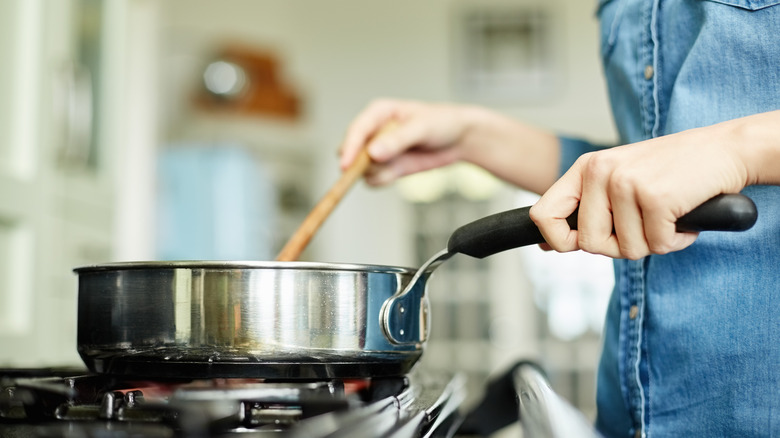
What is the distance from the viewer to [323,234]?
4062 millimetres

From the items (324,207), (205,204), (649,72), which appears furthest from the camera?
(205,204)

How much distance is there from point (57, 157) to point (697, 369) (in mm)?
1231

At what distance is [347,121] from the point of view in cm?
420

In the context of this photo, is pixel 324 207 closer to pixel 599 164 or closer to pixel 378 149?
pixel 378 149

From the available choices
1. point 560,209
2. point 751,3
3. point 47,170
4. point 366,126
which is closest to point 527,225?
point 560,209

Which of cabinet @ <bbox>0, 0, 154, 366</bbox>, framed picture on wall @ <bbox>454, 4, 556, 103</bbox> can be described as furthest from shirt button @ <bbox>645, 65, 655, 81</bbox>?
framed picture on wall @ <bbox>454, 4, 556, 103</bbox>

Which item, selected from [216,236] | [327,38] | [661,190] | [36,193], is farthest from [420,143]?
[327,38]

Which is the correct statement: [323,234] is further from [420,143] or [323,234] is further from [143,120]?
[420,143]

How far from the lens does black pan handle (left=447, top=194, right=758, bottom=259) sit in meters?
0.42

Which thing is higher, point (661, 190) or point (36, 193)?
point (36, 193)

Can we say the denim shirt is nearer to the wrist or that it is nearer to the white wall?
the wrist

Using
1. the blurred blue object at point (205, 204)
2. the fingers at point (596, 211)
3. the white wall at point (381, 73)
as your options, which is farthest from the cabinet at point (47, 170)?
the white wall at point (381, 73)

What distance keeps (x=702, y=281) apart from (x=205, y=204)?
2578 mm

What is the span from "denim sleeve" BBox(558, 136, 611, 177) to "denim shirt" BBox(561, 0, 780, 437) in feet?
0.50
